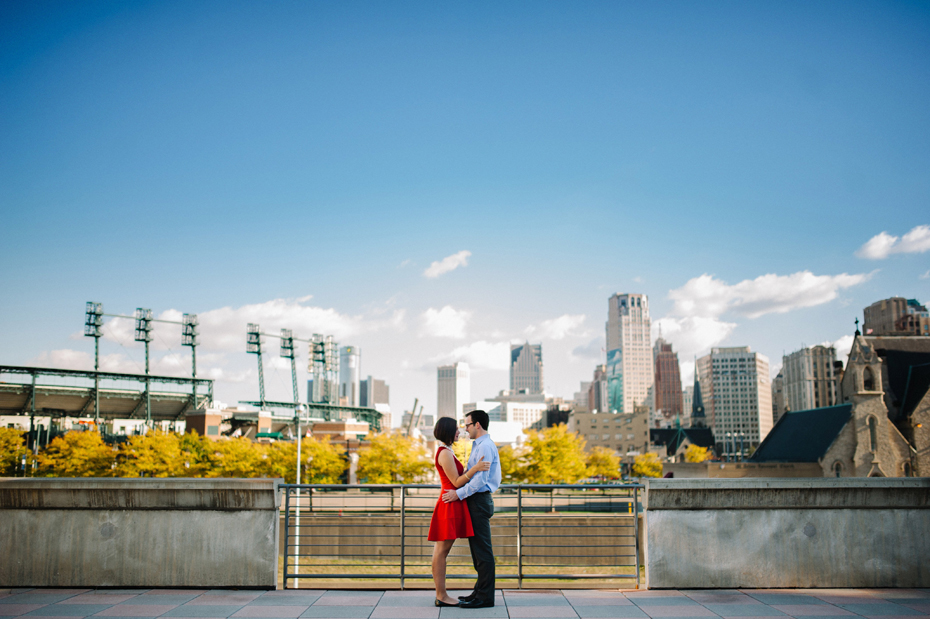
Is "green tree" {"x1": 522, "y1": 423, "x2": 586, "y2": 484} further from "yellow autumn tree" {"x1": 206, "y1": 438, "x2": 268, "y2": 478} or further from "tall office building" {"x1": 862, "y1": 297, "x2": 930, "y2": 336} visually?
"tall office building" {"x1": 862, "y1": 297, "x2": 930, "y2": 336}

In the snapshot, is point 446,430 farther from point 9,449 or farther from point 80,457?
point 9,449

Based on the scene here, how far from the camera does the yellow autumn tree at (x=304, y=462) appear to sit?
52.9m

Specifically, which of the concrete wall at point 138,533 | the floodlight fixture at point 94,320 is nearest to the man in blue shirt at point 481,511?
the concrete wall at point 138,533

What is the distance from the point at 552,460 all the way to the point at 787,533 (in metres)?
42.4

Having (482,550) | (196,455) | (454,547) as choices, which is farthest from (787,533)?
(196,455)

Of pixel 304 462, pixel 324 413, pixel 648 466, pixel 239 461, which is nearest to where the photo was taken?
pixel 304 462

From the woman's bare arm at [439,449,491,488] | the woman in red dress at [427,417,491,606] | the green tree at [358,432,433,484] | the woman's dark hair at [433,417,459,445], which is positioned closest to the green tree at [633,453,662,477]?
the green tree at [358,432,433,484]

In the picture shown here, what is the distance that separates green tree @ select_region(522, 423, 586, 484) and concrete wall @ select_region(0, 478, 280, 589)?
42500mm

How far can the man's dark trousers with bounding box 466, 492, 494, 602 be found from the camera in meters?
6.92

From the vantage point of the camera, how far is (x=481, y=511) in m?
6.96

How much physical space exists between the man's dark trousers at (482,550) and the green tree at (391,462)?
4313cm

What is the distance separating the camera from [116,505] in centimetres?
802

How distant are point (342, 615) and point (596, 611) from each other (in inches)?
105

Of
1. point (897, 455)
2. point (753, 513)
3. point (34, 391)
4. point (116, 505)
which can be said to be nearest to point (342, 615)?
point (116, 505)
